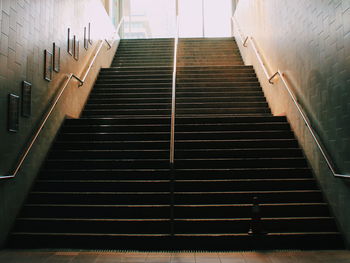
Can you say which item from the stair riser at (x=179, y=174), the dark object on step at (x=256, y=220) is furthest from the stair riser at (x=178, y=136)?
the dark object on step at (x=256, y=220)

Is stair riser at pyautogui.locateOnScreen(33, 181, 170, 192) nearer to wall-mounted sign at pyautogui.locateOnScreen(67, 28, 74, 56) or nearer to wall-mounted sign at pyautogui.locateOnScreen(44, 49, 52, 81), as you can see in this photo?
wall-mounted sign at pyautogui.locateOnScreen(44, 49, 52, 81)

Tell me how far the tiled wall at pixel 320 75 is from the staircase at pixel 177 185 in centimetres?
36

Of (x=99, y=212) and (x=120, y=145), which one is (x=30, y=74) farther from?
(x=99, y=212)

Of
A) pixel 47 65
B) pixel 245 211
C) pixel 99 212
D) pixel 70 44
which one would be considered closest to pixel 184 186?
pixel 245 211

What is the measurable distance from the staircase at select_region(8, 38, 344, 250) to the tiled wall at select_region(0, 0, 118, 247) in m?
0.32

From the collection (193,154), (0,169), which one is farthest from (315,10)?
(0,169)

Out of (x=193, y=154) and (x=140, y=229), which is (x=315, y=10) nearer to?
(x=193, y=154)

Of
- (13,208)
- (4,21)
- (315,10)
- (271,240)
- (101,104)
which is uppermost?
(315,10)

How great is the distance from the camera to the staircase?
15.2ft

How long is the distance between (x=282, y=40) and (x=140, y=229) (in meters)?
4.96

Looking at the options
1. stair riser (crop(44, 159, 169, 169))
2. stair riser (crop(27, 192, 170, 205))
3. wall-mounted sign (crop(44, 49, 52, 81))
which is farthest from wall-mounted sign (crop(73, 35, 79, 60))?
stair riser (crop(27, 192, 170, 205))

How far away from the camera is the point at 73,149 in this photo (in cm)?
650

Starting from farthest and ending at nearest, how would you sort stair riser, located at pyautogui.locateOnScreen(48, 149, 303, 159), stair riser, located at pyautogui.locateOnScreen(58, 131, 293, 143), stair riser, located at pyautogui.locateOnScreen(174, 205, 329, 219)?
stair riser, located at pyautogui.locateOnScreen(58, 131, 293, 143)
stair riser, located at pyautogui.locateOnScreen(48, 149, 303, 159)
stair riser, located at pyautogui.locateOnScreen(174, 205, 329, 219)

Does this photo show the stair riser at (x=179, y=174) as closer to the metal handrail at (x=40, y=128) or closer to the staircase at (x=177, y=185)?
the staircase at (x=177, y=185)
